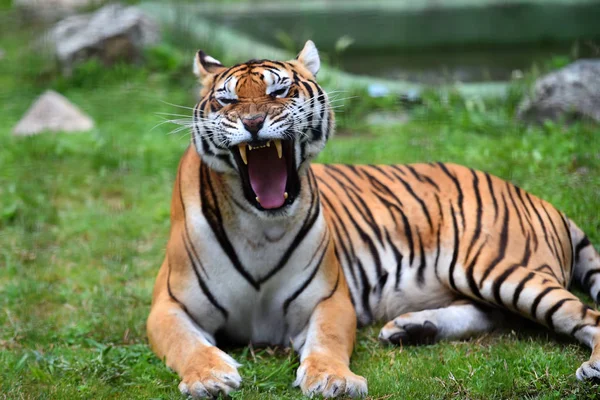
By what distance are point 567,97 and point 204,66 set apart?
342 centimetres

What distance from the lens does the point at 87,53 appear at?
8.55 meters

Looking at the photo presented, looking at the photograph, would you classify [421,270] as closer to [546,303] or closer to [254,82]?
[546,303]

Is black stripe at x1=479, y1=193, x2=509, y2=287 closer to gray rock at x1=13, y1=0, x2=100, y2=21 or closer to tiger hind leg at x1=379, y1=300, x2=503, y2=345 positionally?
tiger hind leg at x1=379, y1=300, x2=503, y2=345

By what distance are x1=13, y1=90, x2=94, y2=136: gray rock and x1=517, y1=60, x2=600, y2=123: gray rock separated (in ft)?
11.6

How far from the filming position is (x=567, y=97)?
20.4 feet

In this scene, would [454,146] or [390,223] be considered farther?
[454,146]

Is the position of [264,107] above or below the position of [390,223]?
above

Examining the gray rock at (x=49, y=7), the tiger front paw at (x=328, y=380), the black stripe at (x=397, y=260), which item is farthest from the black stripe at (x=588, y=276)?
the gray rock at (x=49, y=7)

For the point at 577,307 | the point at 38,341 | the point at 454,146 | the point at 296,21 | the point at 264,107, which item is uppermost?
the point at 296,21

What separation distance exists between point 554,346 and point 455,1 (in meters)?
11.8

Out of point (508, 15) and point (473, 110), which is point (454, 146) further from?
point (508, 15)

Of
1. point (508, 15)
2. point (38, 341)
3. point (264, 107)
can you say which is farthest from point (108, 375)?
point (508, 15)

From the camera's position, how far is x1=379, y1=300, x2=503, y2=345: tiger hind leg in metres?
3.67

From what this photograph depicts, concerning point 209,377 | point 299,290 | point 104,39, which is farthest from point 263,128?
point 104,39
